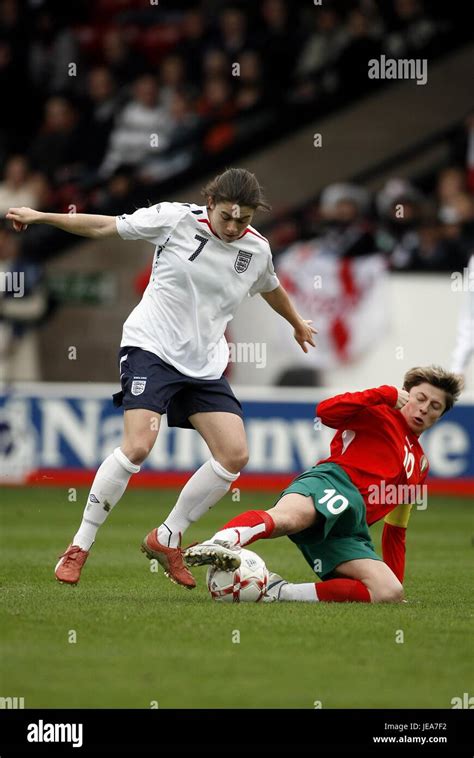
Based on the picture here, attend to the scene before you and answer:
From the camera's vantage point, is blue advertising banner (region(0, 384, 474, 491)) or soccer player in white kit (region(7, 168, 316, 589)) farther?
blue advertising banner (region(0, 384, 474, 491))

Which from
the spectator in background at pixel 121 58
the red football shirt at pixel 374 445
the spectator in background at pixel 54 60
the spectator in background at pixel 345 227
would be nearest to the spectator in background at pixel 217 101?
the spectator in background at pixel 121 58

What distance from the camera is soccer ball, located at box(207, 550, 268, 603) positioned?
22.7 ft

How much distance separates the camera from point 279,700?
16.2ft

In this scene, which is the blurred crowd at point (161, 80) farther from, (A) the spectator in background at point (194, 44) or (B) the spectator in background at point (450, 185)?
(B) the spectator in background at point (450, 185)

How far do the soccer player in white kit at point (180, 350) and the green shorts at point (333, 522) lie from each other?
0.53 m

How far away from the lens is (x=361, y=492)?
7125 mm

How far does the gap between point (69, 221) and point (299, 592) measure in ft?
7.29

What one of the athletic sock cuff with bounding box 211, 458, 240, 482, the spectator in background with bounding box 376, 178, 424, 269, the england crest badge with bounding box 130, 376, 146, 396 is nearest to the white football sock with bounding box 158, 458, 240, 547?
the athletic sock cuff with bounding box 211, 458, 240, 482

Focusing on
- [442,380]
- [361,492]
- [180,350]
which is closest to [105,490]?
[180,350]

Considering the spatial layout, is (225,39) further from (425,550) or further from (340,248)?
(425,550)

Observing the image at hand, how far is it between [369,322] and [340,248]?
0.91 metres

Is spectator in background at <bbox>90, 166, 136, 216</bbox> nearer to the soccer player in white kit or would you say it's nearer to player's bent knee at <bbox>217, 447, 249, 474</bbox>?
the soccer player in white kit

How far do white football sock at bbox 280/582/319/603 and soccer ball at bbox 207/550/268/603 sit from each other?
0.21 metres

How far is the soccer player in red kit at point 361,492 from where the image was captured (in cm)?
696
